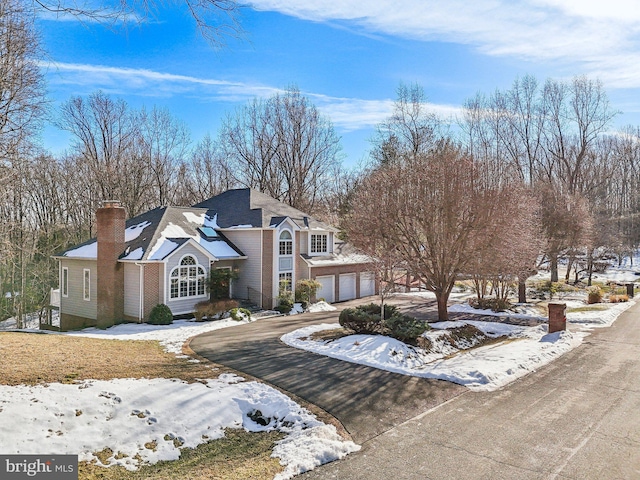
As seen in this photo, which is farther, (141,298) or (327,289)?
(327,289)

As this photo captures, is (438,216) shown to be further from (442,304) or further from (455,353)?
(455,353)

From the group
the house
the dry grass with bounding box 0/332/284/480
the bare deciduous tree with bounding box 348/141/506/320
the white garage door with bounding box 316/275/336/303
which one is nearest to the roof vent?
the house

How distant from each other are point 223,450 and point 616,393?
8590 mm

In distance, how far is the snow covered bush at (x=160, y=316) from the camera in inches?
755

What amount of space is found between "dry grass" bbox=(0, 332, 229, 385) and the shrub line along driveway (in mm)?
1259

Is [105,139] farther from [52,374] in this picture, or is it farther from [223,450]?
[223,450]

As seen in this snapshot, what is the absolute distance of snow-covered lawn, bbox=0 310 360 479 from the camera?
20.1 feet

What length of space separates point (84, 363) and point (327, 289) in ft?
61.5

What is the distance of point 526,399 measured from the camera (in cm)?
912

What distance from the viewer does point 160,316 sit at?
19.2 meters

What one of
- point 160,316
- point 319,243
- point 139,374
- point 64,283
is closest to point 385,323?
point 139,374

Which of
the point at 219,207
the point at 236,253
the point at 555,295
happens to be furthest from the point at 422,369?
the point at 555,295

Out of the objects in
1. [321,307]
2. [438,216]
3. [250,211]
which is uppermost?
[250,211]

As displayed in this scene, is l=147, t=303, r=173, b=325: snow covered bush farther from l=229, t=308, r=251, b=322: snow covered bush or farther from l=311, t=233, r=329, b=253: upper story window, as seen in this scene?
l=311, t=233, r=329, b=253: upper story window
